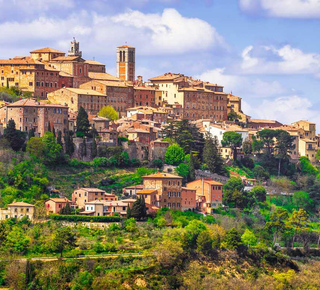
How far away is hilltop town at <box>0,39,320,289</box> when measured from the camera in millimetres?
76750

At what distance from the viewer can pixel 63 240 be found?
7450cm

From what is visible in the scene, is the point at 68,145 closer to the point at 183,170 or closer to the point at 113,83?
the point at 183,170

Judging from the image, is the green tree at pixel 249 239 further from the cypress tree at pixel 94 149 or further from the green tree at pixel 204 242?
the cypress tree at pixel 94 149

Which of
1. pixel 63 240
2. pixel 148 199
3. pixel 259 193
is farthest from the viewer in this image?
pixel 259 193

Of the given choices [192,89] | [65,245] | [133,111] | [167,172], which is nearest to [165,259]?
[65,245]

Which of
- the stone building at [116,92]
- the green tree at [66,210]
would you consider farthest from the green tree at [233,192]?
the stone building at [116,92]

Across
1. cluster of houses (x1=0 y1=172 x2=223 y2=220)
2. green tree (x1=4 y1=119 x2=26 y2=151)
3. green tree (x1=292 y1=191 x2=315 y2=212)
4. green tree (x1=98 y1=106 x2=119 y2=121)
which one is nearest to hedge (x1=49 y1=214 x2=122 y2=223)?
cluster of houses (x1=0 y1=172 x2=223 y2=220)

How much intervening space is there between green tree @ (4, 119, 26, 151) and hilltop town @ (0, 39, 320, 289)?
142 millimetres

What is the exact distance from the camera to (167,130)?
102m

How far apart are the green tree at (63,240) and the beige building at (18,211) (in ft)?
14.4

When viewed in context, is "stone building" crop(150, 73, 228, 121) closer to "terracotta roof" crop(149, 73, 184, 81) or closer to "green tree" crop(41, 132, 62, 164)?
"terracotta roof" crop(149, 73, 184, 81)

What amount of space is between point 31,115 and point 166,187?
13.7m

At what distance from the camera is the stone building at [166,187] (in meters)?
87.3

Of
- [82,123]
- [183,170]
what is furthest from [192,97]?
[82,123]
